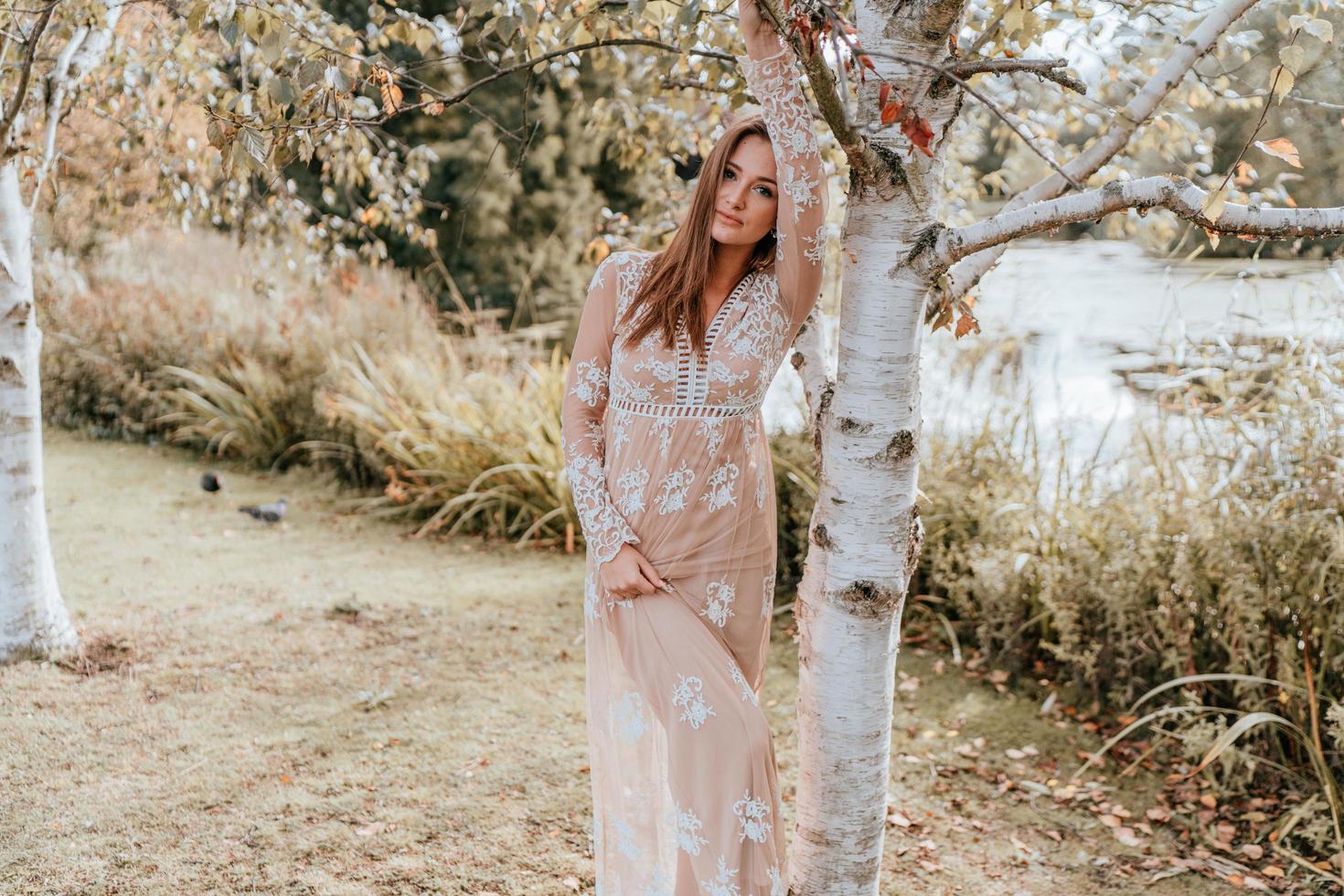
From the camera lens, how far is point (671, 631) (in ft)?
7.34

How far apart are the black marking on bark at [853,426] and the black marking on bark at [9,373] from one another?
128 inches

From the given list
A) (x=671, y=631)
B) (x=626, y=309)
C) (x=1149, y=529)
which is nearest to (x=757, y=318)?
(x=626, y=309)

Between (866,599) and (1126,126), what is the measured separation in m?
1.17

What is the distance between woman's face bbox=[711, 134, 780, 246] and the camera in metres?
2.26

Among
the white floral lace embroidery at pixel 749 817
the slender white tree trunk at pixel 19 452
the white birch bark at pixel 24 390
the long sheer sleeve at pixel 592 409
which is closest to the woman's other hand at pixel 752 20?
the long sheer sleeve at pixel 592 409

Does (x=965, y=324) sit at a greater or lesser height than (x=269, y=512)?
greater

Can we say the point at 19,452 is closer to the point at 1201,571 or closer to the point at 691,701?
the point at 691,701

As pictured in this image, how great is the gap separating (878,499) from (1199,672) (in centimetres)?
238

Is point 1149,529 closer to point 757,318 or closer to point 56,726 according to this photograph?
point 757,318

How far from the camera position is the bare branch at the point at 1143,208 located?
1.70m

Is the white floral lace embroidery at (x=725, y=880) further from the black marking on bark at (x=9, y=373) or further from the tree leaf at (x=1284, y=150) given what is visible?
the black marking on bark at (x=9, y=373)

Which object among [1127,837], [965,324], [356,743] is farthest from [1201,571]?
[356,743]

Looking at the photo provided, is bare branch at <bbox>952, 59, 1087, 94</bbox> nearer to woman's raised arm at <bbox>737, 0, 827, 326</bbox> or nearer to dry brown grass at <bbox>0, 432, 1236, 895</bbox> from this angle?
woman's raised arm at <bbox>737, 0, 827, 326</bbox>

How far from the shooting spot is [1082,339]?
33.7 feet
